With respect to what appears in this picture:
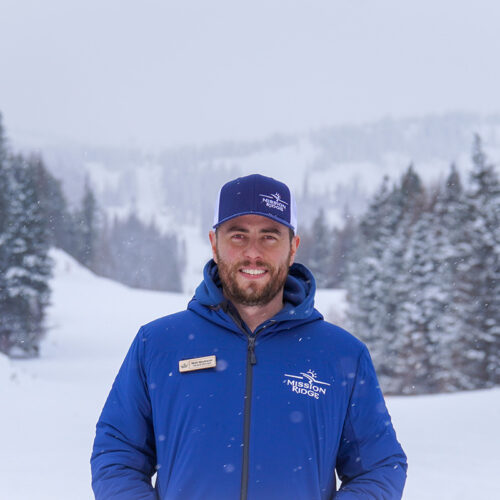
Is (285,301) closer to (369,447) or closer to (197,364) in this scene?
(197,364)

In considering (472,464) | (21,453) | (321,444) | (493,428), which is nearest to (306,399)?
(321,444)

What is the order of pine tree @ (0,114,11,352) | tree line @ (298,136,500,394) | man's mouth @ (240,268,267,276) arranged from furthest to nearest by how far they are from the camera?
pine tree @ (0,114,11,352) → tree line @ (298,136,500,394) → man's mouth @ (240,268,267,276)

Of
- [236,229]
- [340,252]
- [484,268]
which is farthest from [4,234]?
[340,252]

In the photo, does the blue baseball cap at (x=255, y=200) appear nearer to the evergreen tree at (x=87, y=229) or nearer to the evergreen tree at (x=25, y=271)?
the evergreen tree at (x=25, y=271)

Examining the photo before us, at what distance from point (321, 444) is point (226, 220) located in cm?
105

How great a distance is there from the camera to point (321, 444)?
219 cm

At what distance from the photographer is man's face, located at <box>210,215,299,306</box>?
2.42 meters

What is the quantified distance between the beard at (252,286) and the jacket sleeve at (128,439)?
44 centimetres

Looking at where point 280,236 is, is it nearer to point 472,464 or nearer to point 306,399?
point 306,399

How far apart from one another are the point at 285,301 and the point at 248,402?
601mm

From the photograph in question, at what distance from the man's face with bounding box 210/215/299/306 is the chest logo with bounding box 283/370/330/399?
37 centimetres

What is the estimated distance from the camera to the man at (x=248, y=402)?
2.11 metres

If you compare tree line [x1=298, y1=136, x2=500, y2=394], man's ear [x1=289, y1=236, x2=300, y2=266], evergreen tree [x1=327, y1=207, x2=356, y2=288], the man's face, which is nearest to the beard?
the man's face

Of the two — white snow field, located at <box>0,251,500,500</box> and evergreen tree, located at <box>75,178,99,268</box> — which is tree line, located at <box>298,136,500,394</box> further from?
evergreen tree, located at <box>75,178,99,268</box>
